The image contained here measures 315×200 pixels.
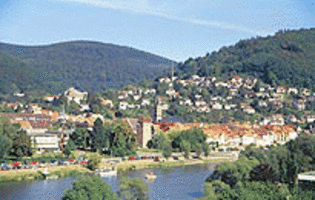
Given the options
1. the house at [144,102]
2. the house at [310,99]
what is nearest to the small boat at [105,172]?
the house at [144,102]

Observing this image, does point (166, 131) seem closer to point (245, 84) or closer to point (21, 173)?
point (21, 173)

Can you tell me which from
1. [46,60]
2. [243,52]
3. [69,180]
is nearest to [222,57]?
[243,52]

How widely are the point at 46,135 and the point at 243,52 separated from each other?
90.3 m

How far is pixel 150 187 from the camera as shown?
115 feet

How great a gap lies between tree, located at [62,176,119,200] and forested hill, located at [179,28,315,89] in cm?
8933

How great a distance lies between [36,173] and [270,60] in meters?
87.9

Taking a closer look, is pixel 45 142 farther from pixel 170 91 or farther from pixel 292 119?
pixel 170 91

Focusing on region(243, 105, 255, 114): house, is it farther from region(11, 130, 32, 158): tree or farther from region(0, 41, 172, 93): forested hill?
region(11, 130, 32, 158): tree

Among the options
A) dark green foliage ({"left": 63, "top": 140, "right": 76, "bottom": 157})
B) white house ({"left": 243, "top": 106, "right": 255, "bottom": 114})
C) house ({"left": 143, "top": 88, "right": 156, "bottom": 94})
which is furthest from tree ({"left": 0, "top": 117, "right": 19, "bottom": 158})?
house ({"left": 143, "top": 88, "right": 156, "bottom": 94})

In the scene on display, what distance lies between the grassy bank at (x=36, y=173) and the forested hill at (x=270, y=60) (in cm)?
7519

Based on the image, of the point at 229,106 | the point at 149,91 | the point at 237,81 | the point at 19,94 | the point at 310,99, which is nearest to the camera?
the point at 229,106

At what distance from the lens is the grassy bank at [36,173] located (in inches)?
1456

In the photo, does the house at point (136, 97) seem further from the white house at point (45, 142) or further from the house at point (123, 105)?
the white house at point (45, 142)

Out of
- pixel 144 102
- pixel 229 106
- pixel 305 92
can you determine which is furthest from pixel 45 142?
pixel 305 92
